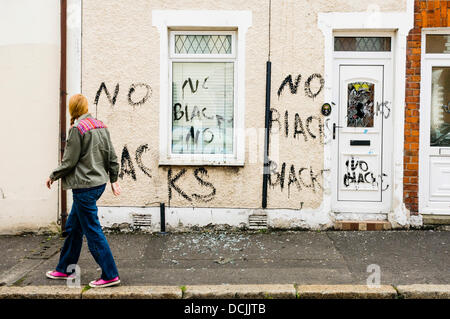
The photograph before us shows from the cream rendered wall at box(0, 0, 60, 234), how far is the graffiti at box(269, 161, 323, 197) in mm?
3260

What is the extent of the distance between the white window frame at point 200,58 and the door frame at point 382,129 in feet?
4.53

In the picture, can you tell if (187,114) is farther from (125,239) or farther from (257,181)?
(125,239)

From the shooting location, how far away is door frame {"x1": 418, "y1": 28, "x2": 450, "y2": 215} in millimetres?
6930

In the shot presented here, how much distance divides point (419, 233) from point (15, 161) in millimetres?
6033

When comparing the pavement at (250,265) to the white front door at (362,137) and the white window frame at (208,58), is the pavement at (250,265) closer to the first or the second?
the white front door at (362,137)

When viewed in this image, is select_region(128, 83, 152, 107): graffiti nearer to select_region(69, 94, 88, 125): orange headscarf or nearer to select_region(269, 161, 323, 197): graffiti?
select_region(269, 161, 323, 197): graffiti

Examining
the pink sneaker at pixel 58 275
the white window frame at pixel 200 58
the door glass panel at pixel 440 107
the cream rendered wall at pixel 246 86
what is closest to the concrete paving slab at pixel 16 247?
the pink sneaker at pixel 58 275

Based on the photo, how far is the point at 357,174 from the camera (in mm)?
7070

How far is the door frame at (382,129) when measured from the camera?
22.9ft

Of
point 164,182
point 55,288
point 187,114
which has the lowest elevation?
point 55,288

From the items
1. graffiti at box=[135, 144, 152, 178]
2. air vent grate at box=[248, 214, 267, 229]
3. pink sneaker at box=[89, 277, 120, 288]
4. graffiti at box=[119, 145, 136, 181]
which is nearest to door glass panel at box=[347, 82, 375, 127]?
air vent grate at box=[248, 214, 267, 229]

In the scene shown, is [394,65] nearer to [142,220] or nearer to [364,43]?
[364,43]

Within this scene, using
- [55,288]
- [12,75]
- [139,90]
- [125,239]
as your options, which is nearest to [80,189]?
[55,288]

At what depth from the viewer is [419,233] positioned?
22.0ft
